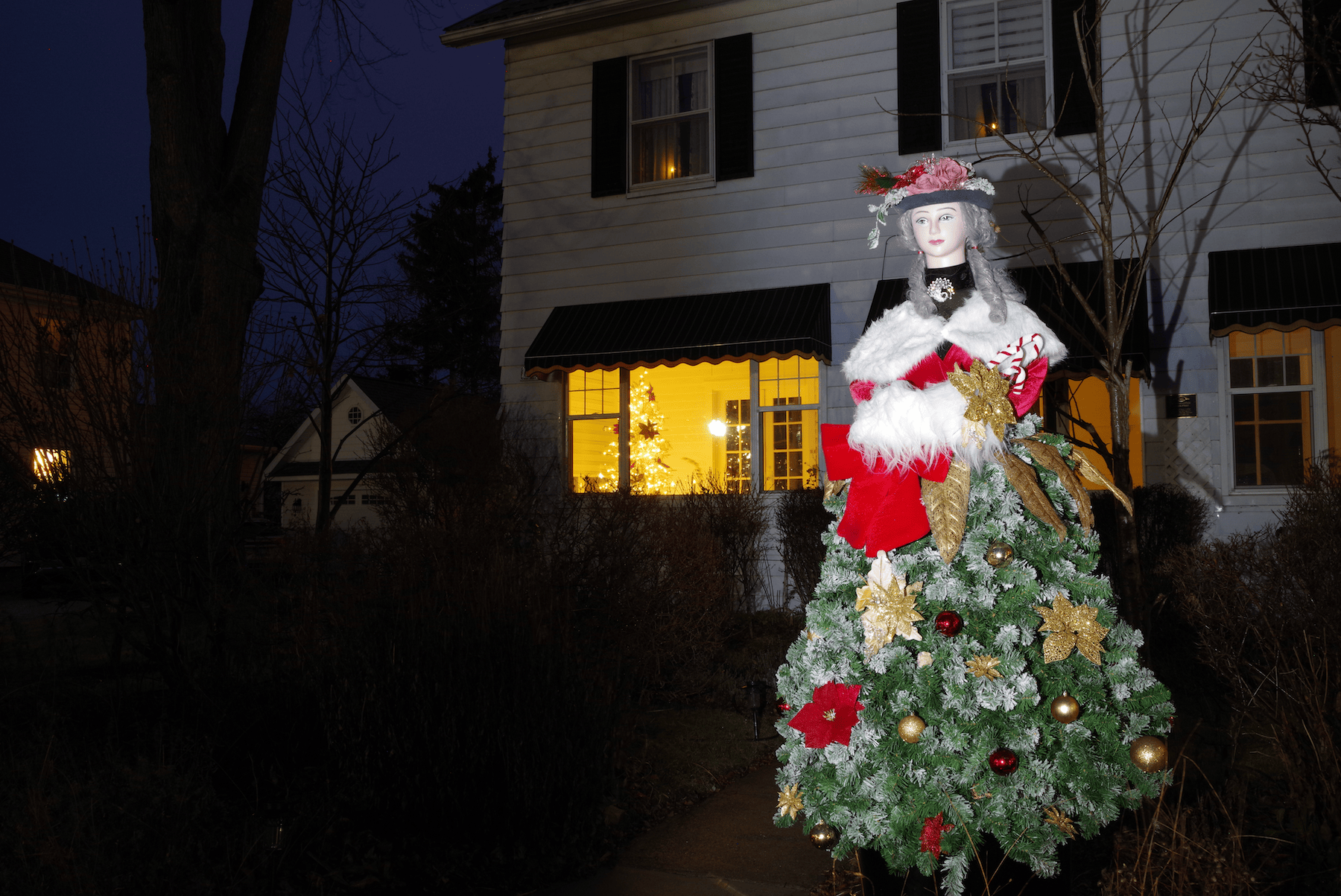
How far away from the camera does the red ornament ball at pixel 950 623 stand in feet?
8.68

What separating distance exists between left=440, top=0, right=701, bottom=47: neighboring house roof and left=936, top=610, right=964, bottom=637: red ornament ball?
891cm

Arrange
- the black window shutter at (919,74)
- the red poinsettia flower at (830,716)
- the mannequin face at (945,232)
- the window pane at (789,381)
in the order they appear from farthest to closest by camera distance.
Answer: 1. the window pane at (789,381)
2. the black window shutter at (919,74)
3. the mannequin face at (945,232)
4. the red poinsettia flower at (830,716)

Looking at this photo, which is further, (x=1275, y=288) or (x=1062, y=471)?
(x=1275, y=288)

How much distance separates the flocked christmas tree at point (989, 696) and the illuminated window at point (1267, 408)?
633cm

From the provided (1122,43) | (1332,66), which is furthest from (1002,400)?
(1122,43)

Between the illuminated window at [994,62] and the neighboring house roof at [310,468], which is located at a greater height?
the illuminated window at [994,62]

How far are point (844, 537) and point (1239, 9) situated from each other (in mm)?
7606

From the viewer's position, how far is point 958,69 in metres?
8.82

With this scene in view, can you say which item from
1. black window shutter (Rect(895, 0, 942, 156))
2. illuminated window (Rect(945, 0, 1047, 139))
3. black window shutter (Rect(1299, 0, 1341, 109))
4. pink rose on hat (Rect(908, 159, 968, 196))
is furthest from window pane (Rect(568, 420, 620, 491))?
pink rose on hat (Rect(908, 159, 968, 196))

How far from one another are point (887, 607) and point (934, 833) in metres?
0.63

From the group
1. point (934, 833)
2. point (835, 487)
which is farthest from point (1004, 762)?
point (835, 487)

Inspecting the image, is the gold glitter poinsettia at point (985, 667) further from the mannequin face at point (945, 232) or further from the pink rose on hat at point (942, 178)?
the pink rose on hat at point (942, 178)

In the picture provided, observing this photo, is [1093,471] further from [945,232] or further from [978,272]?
[945,232]

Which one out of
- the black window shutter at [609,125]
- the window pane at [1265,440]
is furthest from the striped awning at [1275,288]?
the black window shutter at [609,125]
